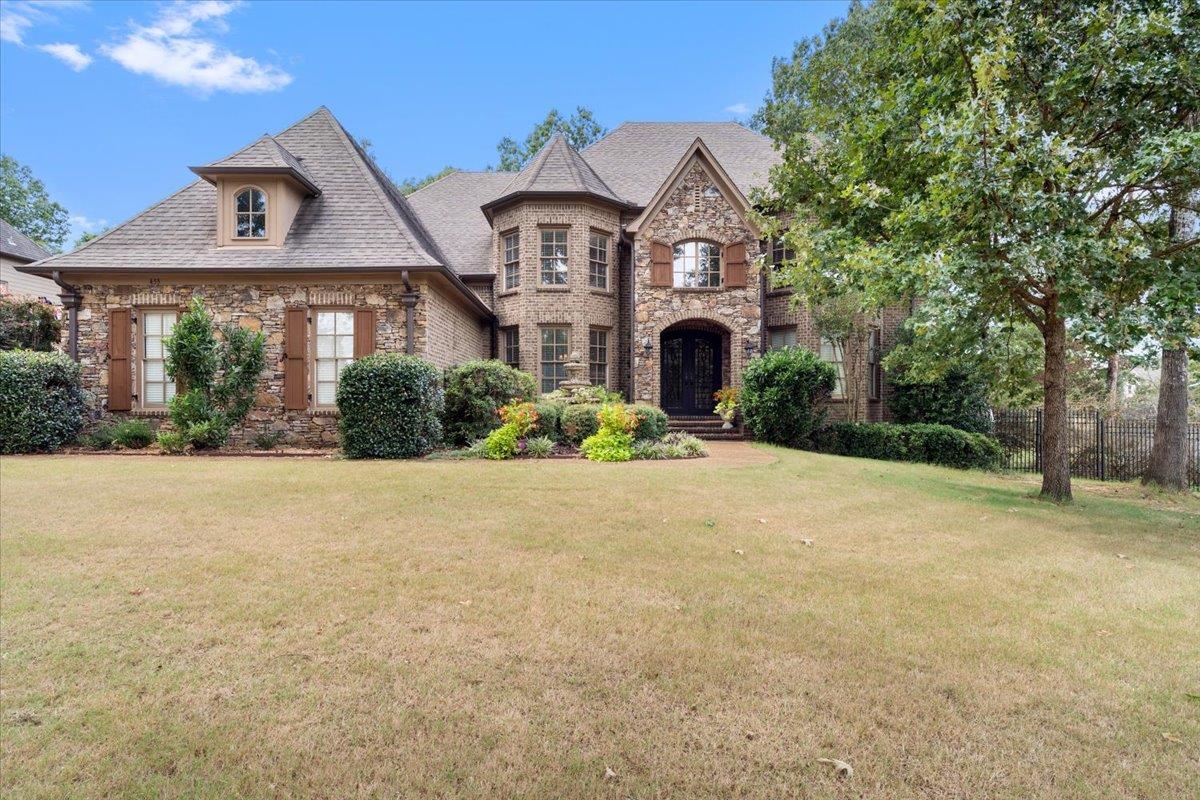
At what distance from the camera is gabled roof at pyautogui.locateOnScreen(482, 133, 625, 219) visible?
16.1 m

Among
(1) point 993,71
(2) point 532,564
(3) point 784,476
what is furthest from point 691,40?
(2) point 532,564

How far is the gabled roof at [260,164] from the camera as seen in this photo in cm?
1223

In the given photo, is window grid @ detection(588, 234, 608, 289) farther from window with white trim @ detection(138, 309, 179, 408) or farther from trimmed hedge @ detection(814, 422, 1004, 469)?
window with white trim @ detection(138, 309, 179, 408)

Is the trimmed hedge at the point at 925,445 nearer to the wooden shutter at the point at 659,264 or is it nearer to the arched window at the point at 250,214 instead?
the wooden shutter at the point at 659,264

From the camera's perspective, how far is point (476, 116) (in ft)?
86.3

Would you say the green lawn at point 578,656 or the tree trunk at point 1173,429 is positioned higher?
the tree trunk at point 1173,429

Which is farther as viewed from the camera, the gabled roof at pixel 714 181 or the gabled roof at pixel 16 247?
the gabled roof at pixel 16 247

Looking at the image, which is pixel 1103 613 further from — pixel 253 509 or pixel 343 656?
pixel 253 509

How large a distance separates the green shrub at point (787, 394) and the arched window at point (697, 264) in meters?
3.23

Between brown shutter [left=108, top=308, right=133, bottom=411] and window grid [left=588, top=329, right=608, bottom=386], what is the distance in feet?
34.9

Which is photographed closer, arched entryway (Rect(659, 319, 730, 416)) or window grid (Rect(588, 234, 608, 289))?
window grid (Rect(588, 234, 608, 289))

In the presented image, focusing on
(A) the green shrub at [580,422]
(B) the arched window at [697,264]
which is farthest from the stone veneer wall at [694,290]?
(A) the green shrub at [580,422]

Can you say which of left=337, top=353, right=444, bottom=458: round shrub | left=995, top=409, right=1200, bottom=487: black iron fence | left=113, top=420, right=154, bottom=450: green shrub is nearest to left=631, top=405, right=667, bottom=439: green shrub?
left=337, top=353, right=444, bottom=458: round shrub

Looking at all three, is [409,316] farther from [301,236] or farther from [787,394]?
[787,394]
